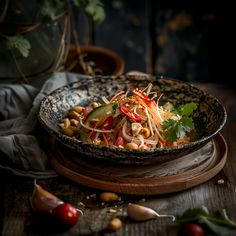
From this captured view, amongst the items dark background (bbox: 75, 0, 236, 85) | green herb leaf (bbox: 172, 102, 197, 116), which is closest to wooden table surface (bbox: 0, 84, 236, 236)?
green herb leaf (bbox: 172, 102, 197, 116)

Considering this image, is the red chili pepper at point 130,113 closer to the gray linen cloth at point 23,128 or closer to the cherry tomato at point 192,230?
the gray linen cloth at point 23,128

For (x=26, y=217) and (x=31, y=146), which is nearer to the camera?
(x=26, y=217)

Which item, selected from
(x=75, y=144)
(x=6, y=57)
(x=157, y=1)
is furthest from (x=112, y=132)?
(x=157, y=1)

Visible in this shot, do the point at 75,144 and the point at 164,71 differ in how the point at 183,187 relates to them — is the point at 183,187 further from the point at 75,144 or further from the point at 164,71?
the point at 164,71

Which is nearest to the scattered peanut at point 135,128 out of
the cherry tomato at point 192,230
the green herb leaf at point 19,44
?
the cherry tomato at point 192,230

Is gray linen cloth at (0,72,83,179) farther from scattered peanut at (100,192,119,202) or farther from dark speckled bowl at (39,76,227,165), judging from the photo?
scattered peanut at (100,192,119,202)
